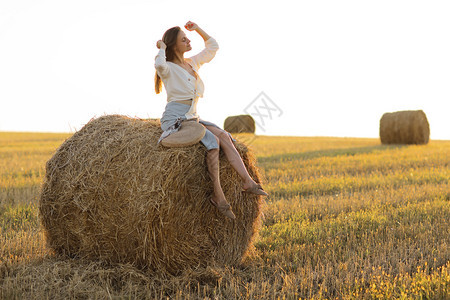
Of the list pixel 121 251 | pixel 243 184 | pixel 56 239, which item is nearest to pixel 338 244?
pixel 243 184

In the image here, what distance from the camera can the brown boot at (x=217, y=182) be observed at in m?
4.48

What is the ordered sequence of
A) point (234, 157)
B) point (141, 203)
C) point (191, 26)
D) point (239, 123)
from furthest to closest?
point (239, 123) → point (191, 26) → point (234, 157) → point (141, 203)

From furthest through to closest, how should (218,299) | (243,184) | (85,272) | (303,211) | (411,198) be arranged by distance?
(411,198)
(303,211)
(243,184)
(85,272)
(218,299)

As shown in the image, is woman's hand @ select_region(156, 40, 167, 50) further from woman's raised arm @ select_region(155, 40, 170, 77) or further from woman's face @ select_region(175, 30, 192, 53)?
woman's face @ select_region(175, 30, 192, 53)

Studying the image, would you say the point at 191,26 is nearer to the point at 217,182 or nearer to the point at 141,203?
the point at 217,182

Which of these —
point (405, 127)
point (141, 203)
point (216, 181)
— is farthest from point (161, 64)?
point (405, 127)

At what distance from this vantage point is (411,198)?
7.76 meters

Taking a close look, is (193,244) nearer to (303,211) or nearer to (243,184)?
(243,184)

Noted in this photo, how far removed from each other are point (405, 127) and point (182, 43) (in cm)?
1911

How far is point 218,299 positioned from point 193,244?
0.88 m

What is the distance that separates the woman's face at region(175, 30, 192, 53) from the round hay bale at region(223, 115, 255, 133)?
1964cm

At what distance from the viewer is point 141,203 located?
4273 mm

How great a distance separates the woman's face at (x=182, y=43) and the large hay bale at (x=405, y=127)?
19.0m

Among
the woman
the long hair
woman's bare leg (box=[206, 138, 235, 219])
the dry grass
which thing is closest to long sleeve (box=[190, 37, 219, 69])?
the woman
